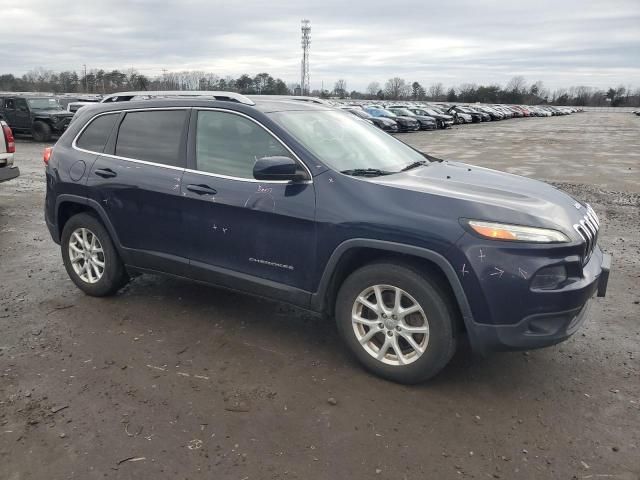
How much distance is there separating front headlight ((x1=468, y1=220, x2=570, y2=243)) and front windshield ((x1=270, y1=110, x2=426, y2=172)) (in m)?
1.08

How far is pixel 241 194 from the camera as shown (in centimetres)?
393

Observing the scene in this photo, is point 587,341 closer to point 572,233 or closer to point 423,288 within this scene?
point 572,233

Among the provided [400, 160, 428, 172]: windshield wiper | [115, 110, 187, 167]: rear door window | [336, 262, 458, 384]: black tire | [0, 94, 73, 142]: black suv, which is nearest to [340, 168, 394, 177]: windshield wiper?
[400, 160, 428, 172]: windshield wiper

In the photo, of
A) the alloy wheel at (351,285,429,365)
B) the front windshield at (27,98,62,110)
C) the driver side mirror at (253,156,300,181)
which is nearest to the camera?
the alloy wheel at (351,285,429,365)

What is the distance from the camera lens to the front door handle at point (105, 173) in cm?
465

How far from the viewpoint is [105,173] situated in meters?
4.69

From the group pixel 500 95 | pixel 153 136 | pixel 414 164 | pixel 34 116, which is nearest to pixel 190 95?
pixel 153 136

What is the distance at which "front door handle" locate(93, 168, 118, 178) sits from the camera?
183 inches

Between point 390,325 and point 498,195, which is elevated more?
point 498,195

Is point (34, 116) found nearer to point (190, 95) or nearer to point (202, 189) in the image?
point (190, 95)

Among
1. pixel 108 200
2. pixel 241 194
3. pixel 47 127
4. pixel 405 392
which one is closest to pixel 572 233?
pixel 405 392

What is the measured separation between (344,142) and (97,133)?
2281mm

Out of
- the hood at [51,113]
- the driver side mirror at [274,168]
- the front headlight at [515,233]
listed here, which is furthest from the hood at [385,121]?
the front headlight at [515,233]

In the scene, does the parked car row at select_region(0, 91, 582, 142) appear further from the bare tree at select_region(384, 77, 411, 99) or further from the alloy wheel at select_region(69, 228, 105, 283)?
the bare tree at select_region(384, 77, 411, 99)
